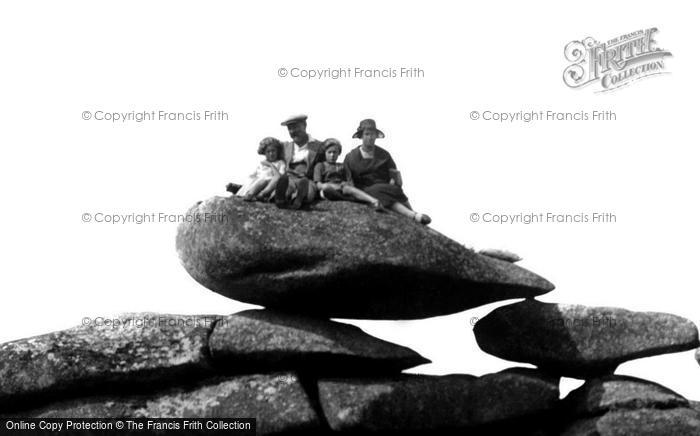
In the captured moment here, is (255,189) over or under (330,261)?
over

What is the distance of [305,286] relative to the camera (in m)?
20.3

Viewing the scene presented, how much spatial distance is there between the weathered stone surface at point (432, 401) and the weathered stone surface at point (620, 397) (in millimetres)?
621

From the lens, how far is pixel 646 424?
66.2ft

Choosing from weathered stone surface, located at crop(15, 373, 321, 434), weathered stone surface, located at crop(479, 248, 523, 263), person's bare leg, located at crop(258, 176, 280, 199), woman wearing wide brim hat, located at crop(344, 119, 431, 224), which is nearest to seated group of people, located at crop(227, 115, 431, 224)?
woman wearing wide brim hat, located at crop(344, 119, 431, 224)

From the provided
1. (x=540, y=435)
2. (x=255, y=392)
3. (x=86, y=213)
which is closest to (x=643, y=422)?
(x=540, y=435)

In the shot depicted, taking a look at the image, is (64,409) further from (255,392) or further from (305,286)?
(305,286)

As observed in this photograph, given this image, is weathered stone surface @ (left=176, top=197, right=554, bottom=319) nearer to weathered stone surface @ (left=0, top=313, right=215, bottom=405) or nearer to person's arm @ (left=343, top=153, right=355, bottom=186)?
person's arm @ (left=343, top=153, right=355, bottom=186)

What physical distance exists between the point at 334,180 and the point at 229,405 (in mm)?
5063

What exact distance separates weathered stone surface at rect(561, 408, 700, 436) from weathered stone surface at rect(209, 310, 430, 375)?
3.83 metres

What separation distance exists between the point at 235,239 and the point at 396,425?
467 cm

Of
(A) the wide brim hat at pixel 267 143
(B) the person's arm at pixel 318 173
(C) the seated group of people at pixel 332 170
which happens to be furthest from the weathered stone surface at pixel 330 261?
(A) the wide brim hat at pixel 267 143

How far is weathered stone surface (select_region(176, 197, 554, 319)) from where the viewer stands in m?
20.1

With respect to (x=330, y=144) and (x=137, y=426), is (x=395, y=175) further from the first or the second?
(x=137, y=426)

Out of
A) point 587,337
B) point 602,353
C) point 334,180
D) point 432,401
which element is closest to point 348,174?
point 334,180
